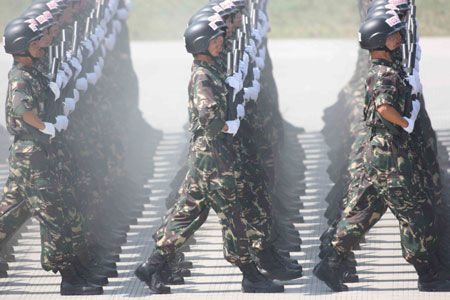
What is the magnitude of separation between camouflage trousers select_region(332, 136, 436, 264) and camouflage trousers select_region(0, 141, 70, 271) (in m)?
2.11

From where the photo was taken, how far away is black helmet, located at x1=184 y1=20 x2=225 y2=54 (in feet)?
32.1

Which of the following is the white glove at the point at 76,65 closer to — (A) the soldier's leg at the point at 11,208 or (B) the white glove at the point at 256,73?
(A) the soldier's leg at the point at 11,208

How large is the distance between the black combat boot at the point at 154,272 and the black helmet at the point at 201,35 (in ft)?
5.14

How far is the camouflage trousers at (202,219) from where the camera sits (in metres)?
9.90

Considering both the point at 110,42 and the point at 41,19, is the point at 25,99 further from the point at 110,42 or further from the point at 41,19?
the point at 110,42

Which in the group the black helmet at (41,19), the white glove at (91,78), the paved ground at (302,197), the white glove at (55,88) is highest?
the black helmet at (41,19)

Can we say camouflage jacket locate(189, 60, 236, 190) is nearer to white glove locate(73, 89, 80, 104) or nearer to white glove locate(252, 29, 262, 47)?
white glove locate(73, 89, 80, 104)

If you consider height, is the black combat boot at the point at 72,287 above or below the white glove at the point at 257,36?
below

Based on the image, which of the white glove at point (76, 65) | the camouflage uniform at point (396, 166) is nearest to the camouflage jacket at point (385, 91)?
the camouflage uniform at point (396, 166)

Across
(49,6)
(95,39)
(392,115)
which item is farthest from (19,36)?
(392,115)

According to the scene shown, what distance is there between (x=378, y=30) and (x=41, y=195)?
8.93 ft

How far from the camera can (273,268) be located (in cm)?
1038

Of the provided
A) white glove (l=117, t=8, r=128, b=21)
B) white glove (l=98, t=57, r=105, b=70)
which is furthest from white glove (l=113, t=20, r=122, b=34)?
white glove (l=98, t=57, r=105, b=70)

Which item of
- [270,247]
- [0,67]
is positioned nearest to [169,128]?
[0,67]
